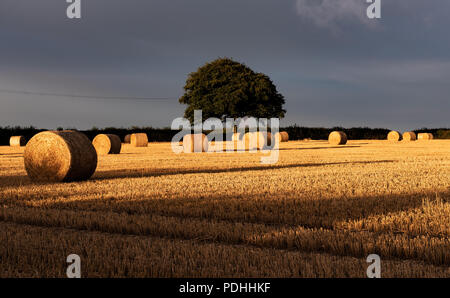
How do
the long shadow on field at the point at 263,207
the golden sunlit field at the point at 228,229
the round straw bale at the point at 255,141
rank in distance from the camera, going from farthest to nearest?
the round straw bale at the point at 255,141 → the long shadow on field at the point at 263,207 → the golden sunlit field at the point at 228,229

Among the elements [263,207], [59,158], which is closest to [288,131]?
[59,158]

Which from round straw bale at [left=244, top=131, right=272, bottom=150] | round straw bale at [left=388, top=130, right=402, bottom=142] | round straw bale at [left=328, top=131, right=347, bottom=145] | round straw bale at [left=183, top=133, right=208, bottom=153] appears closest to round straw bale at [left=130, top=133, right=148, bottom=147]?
round straw bale at [left=244, top=131, right=272, bottom=150]

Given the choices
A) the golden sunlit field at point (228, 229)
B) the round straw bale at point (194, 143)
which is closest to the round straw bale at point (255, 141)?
the round straw bale at point (194, 143)

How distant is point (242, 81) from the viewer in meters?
44.6

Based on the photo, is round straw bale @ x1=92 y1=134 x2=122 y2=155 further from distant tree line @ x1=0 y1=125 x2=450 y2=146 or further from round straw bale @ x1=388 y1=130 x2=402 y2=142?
round straw bale @ x1=388 y1=130 x2=402 y2=142

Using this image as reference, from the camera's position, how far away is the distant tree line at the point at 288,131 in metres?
→ 55.8

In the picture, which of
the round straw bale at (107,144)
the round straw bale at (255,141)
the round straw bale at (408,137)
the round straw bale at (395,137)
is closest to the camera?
the round straw bale at (107,144)

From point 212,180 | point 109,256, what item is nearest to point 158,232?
point 109,256

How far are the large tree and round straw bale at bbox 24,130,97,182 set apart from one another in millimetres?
29037

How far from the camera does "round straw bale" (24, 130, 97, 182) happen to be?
14000mm

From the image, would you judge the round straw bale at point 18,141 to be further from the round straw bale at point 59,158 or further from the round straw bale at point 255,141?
the round straw bale at point 59,158

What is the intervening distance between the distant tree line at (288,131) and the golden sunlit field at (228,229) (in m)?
47.8
